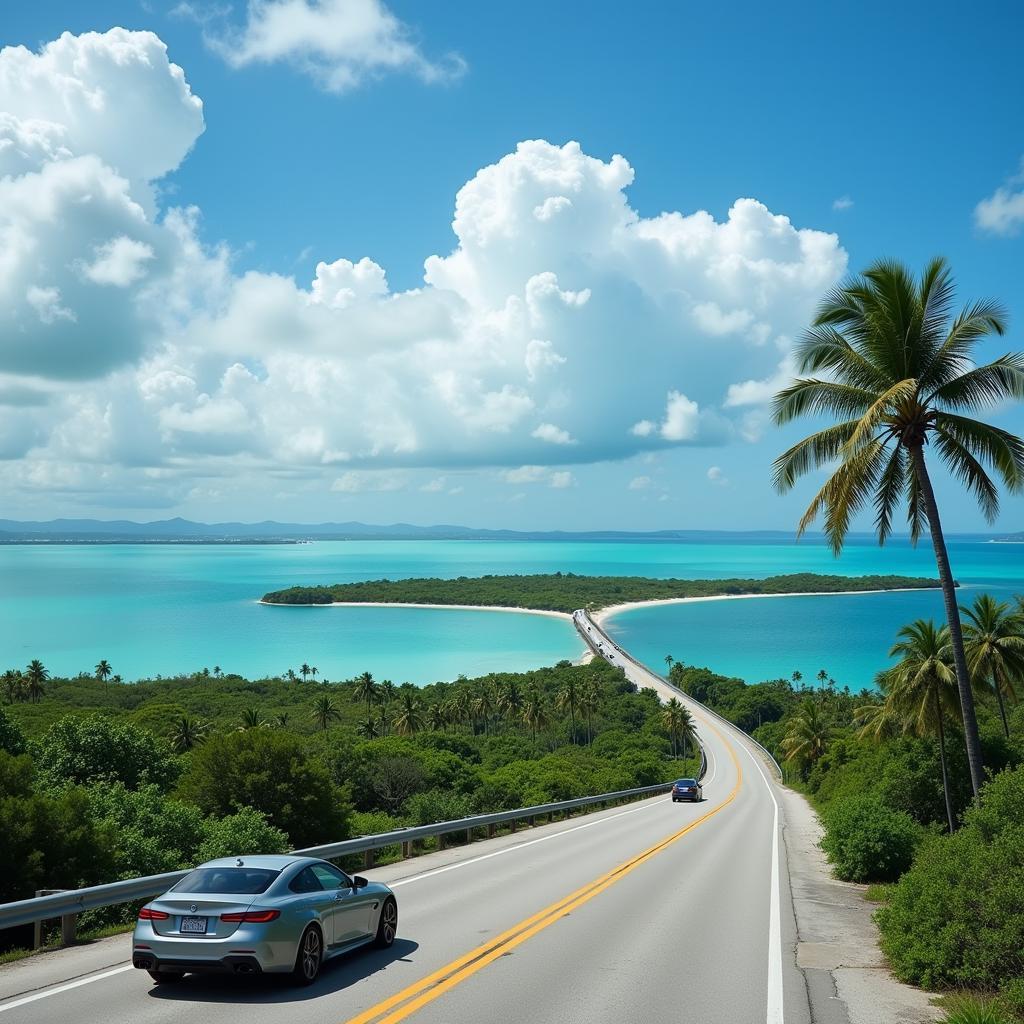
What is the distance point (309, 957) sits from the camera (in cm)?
833

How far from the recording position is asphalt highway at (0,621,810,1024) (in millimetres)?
7605

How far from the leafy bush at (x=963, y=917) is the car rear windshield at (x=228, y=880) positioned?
6.43 meters

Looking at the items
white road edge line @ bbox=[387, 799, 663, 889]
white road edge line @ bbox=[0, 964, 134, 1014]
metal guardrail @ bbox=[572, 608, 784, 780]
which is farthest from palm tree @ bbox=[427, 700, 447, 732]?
white road edge line @ bbox=[0, 964, 134, 1014]

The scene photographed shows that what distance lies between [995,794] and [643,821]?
20.1 m

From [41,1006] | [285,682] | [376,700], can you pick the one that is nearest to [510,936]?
[41,1006]

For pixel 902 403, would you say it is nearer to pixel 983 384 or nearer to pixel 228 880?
pixel 983 384

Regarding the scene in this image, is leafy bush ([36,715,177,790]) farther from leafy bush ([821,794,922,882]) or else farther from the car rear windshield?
leafy bush ([821,794,922,882])

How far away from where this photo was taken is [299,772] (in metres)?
22.3

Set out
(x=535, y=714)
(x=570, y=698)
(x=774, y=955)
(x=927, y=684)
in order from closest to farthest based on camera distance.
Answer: (x=774, y=955)
(x=927, y=684)
(x=535, y=714)
(x=570, y=698)

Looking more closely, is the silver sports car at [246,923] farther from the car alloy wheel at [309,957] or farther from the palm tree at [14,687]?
the palm tree at [14,687]

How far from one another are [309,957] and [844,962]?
5942 millimetres

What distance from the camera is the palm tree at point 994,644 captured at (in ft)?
98.7

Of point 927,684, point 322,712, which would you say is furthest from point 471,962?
point 322,712

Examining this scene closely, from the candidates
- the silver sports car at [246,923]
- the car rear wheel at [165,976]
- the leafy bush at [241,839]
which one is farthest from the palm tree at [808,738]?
the car rear wheel at [165,976]
